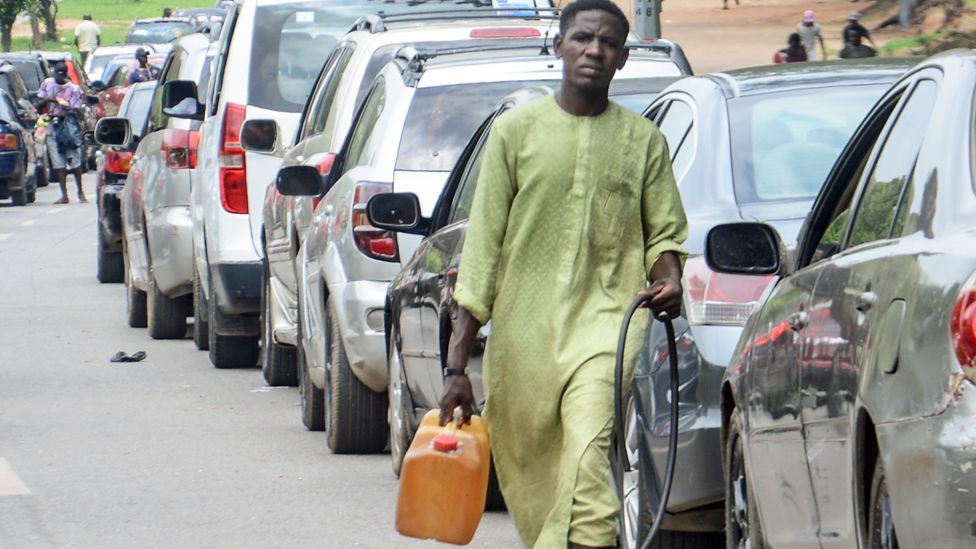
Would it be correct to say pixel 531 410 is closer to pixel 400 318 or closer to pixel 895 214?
pixel 895 214

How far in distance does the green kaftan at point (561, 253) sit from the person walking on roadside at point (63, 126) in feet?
87.0

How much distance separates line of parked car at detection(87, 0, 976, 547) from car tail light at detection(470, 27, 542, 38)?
0.05 ft

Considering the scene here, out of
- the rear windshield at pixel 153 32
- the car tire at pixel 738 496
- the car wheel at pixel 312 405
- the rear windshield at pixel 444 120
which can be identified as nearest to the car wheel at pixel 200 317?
the car wheel at pixel 312 405

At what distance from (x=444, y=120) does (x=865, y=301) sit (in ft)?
16.6

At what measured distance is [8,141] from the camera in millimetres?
29547

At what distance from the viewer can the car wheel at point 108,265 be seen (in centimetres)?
1889

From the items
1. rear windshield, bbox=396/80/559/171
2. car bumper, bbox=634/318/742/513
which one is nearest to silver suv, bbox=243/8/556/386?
rear windshield, bbox=396/80/559/171

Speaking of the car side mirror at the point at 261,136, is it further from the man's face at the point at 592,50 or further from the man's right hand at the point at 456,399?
the man's right hand at the point at 456,399

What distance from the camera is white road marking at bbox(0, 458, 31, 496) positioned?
28.0 feet

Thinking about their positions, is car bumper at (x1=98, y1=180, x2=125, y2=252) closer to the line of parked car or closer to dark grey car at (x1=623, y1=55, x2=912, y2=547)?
the line of parked car

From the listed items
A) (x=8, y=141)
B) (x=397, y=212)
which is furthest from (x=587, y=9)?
(x=8, y=141)

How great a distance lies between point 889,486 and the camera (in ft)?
12.2

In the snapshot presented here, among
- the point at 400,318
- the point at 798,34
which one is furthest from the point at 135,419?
the point at 798,34

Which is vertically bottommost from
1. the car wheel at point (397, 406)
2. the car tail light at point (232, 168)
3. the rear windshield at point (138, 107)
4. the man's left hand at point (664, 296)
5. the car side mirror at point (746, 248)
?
the rear windshield at point (138, 107)
